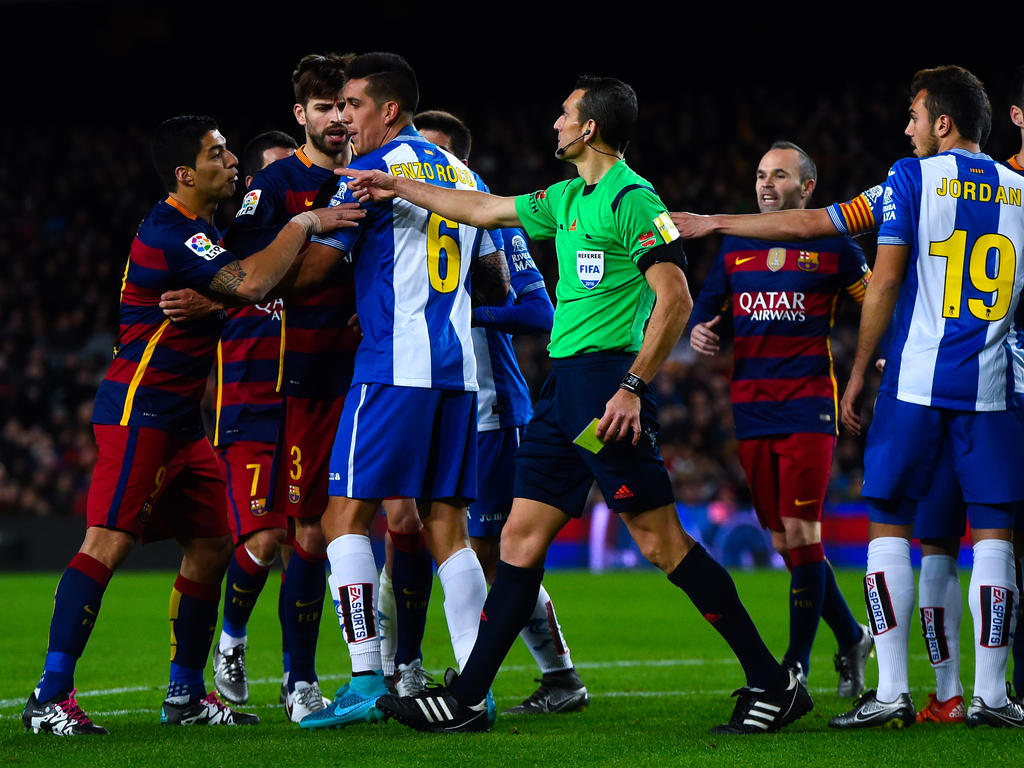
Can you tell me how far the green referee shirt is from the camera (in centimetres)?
465

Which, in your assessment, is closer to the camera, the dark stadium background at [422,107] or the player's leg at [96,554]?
the player's leg at [96,554]

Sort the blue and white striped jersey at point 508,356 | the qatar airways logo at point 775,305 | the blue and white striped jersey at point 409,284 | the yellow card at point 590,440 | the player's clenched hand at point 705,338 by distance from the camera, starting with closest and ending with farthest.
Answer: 1. the yellow card at point 590,440
2. the blue and white striped jersey at point 409,284
3. the blue and white striped jersey at point 508,356
4. the qatar airways logo at point 775,305
5. the player's clenched hand at point 705,338

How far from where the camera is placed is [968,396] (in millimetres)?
4930

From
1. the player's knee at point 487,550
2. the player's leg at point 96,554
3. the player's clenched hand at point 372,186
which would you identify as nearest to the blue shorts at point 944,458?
the player's knee at point 487,550

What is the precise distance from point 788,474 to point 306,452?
2.55 metres

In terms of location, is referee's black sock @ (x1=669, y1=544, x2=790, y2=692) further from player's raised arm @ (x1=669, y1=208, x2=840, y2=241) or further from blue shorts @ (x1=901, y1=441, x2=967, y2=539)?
player's raised arm @ (x1=669, y1=208, x2=840, y2=241)

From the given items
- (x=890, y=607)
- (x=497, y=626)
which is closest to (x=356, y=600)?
(x=497, y=626)

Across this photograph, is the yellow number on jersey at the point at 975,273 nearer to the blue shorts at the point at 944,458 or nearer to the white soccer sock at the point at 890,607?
the blue shorts at the point at 944,458

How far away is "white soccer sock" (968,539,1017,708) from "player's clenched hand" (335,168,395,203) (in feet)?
8.87

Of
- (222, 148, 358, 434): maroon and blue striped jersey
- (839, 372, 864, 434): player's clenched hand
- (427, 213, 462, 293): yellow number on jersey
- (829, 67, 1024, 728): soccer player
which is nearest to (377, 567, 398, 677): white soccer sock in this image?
(222, 148, 358, 434): maroon and blue striped jersey

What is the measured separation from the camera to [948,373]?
16.2 feet

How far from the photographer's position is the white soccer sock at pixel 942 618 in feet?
16.8

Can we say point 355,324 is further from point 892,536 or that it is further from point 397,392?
point 892,536

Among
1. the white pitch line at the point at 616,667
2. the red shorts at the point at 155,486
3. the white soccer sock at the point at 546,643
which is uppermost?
the red shorts at the point at 155,486
